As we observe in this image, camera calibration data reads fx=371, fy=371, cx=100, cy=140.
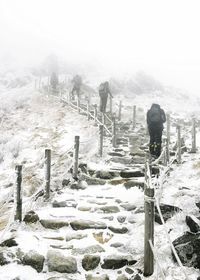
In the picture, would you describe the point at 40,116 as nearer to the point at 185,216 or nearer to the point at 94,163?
the point at 94,163

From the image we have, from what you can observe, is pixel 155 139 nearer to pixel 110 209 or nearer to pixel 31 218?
pixel 110 209

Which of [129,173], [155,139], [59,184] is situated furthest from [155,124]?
[59,184]

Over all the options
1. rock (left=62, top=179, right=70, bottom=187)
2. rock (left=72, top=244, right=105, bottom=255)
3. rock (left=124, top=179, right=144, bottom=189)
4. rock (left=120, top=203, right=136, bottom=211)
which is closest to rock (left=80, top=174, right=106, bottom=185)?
rock (left=62, top=179, right=70, bottom=187)

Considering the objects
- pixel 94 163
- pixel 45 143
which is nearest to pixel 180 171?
pixel 94 163

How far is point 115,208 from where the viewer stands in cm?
748

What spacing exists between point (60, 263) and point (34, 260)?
40cm

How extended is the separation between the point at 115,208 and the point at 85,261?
76.7 inches

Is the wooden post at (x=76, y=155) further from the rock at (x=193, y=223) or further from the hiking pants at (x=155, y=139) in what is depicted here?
the rock at (x=193, y=223)

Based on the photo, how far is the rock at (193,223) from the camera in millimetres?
5855

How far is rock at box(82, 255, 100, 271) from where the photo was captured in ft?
18.5

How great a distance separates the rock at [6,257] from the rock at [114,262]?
141cm

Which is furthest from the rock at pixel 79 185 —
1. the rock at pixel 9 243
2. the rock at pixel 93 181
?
the rock at pixel 9 243

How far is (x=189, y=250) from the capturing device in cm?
550

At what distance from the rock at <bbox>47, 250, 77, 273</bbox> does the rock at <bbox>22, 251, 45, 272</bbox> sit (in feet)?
0.39
